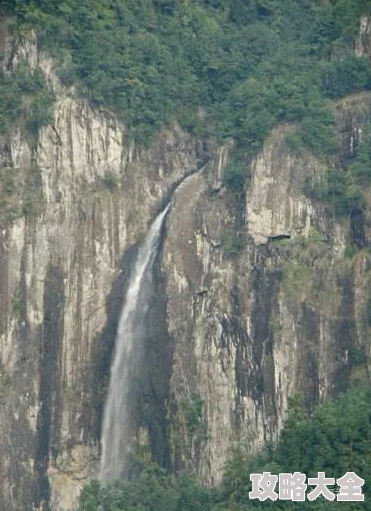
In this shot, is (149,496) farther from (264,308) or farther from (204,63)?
(204,63)

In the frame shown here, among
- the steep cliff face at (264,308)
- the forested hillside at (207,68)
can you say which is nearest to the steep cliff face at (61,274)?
the forested hillside at (207,68)

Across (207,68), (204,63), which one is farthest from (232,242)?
(204,63)

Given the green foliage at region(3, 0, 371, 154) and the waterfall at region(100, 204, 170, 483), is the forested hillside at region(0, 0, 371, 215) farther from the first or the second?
the waterfall at region(100, 204, 170, 483)

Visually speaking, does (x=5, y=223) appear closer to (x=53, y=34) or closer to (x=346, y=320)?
(x=53, y=34)

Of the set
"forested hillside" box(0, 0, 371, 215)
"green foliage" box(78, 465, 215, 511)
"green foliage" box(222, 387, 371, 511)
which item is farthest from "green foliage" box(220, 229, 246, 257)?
"green foliage" box(78, 465, 215, 511)

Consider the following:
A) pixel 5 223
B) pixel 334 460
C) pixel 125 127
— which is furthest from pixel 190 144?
pixel 334 460

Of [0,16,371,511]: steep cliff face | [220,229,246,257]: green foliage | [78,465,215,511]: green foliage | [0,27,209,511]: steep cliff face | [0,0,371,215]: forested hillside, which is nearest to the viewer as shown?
[78,465,215,511]: green foliage
